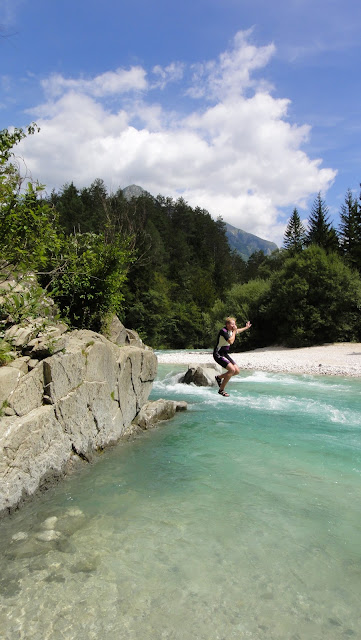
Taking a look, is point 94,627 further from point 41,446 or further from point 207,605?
point 41,446

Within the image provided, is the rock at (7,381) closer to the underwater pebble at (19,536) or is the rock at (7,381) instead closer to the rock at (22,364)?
the rock at (22,364)

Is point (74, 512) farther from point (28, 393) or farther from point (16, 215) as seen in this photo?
point (16, 215)

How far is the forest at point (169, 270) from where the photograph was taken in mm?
7090

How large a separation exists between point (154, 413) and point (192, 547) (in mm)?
6520

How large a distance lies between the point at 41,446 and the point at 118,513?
1.77m

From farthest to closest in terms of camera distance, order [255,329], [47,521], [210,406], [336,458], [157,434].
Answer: [255,329]
[210,406]
[157,434]
[336,458]
[47,521]

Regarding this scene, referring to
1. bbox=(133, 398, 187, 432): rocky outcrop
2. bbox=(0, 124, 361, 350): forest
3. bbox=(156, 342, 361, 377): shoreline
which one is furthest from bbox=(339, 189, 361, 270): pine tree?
bbox=(133, 398, 187, 432): rocky outcrop

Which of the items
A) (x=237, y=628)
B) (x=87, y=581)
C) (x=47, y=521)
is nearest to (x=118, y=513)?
(x=47, y=521)

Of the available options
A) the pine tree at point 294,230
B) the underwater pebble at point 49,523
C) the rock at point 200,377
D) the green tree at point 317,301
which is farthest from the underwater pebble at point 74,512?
the pine tree at point 294,230

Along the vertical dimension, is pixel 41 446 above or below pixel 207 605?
above

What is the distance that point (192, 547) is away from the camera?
559 cm

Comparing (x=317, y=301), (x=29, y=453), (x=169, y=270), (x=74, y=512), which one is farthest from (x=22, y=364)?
(x=169, y=270)

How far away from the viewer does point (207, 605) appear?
4.51m

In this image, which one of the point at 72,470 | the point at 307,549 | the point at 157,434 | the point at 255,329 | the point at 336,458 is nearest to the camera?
the point at 307,549
